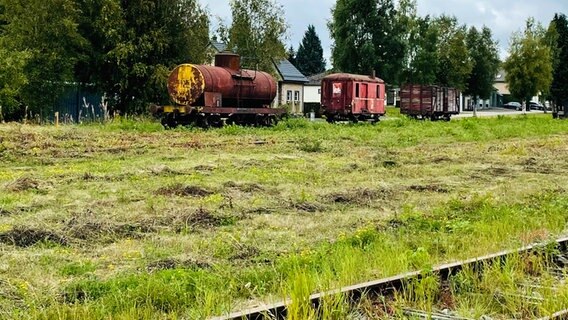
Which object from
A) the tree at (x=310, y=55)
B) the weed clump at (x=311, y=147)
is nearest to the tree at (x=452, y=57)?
the tree at (x=310, y=55)

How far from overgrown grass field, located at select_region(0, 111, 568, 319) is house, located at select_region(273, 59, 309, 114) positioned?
1618 inches

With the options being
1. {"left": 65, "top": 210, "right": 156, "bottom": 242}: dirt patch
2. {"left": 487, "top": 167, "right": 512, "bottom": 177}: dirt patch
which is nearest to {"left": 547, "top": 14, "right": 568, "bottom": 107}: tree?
{"left": 487, "top": 167, "right": 512, "bottom": 177}: dirt patch

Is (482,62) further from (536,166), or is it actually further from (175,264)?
(175,264)

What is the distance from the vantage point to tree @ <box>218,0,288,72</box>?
43688mm

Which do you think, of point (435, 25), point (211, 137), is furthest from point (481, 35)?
point (211, 137)

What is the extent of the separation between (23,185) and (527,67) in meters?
56.6

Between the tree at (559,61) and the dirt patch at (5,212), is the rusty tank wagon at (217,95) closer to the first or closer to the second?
the dirt patch at (5,212)

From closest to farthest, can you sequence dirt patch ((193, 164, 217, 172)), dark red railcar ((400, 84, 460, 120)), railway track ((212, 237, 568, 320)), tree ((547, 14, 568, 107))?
railway track ((212, 237, 568, 320)), dirt patch ((193, 164, 217, 172)), dark red railcar ((400, 84, 460, 120)), tree ((547, 14, 568, 107))

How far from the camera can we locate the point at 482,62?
8106cm

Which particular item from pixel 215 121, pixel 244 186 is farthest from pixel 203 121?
pixel 244 186

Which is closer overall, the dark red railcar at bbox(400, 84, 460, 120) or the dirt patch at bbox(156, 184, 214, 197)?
the dirt patch at bbox(156, 184, 214, 197)

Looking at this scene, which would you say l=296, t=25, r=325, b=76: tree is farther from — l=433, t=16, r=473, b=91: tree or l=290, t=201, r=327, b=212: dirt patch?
l=290, t=201, r=327, b=212: dirt patch

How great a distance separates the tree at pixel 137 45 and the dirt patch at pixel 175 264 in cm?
2612

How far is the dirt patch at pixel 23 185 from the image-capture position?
992cm
